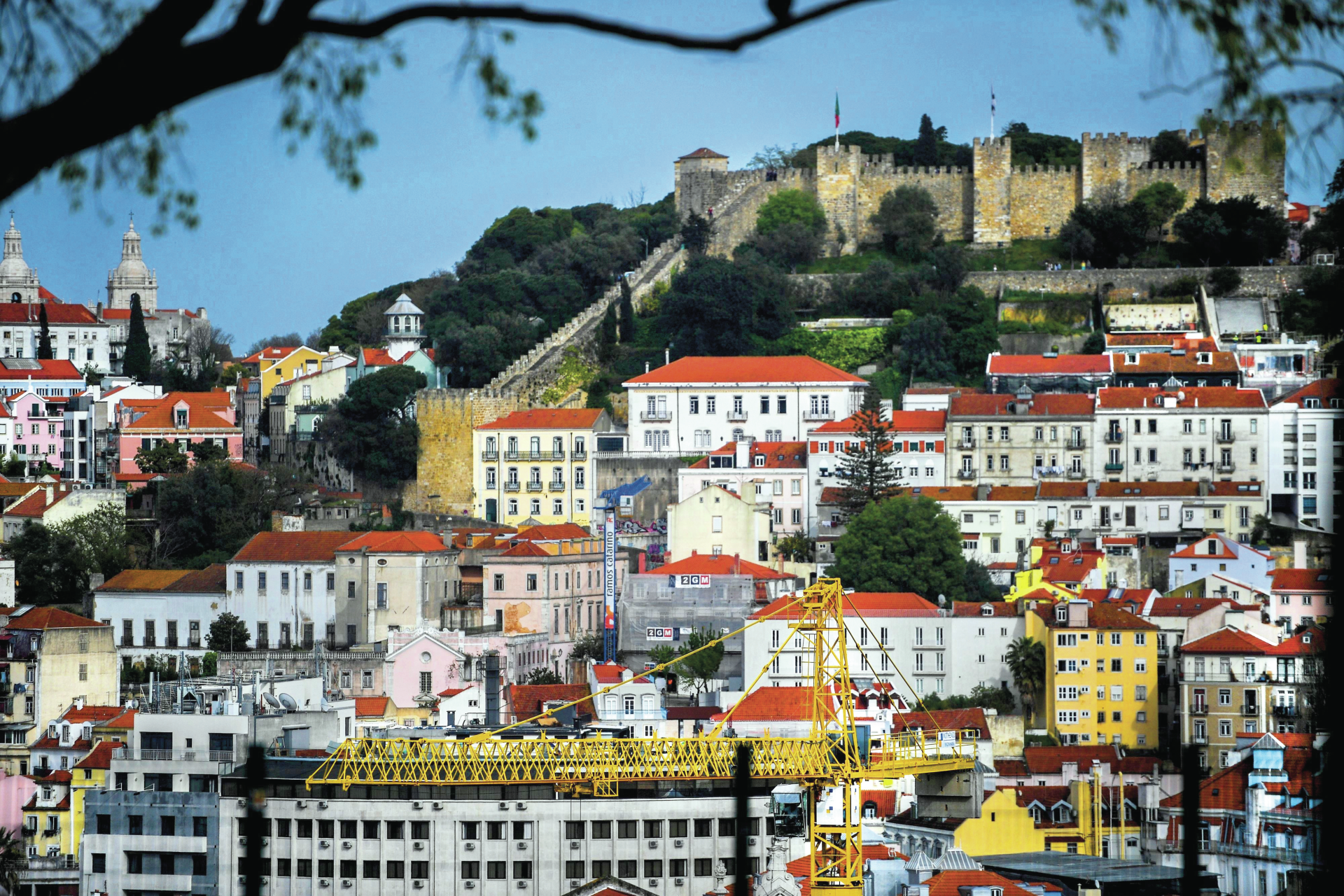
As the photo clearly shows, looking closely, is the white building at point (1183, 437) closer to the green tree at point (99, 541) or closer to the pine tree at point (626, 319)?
the pine tree at point (626, 319)

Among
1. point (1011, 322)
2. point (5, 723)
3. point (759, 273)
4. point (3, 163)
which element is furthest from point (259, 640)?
point (3, 163)

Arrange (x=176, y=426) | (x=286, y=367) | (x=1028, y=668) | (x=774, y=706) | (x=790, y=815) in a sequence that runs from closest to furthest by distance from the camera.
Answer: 1. (x=790, y=815)
2. (x=774, y=706)
3. (x=1028, y=668)
4. (x=176, y=426)
5. (x=286, y=367)

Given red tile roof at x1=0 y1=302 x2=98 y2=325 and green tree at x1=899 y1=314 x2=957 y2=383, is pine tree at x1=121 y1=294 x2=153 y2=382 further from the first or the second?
green tree at x1=899 y1=314 x2=957 y2=383

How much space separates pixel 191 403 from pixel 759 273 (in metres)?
17.9

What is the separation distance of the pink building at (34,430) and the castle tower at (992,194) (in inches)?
1202

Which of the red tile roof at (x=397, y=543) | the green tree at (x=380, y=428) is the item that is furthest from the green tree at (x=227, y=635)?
the green tree at (x=380, y=428)

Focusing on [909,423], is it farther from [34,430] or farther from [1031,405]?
[34,430]

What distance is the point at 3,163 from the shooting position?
3.71 meters

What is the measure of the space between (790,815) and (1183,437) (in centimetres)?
2106

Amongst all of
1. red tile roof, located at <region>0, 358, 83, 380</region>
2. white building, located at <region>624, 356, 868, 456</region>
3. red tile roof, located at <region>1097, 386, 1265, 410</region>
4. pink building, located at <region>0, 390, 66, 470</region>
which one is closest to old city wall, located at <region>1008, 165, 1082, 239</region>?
white building, located at <region>624, 356, 868, 456</region>

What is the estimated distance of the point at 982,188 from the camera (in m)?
72.4

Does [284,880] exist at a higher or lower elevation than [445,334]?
lower

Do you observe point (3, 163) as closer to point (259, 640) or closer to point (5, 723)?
point (5, 723)

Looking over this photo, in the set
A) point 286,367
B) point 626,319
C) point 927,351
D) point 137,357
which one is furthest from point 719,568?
point 137,357
